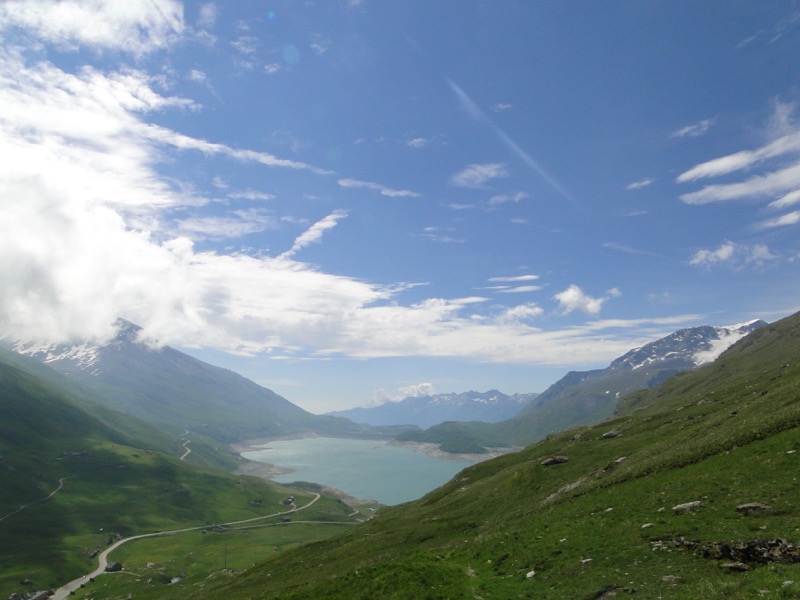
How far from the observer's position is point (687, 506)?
3155cm

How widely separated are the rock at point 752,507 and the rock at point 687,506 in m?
3.15

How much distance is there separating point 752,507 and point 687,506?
4526mm

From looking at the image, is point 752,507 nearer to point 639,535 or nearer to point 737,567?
point 639,535

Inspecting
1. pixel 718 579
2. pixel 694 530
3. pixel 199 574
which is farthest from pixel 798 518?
pixel 199 574

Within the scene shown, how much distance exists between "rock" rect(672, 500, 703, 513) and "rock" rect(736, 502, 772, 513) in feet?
10.3

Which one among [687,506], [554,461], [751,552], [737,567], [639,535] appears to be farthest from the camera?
[554,461]

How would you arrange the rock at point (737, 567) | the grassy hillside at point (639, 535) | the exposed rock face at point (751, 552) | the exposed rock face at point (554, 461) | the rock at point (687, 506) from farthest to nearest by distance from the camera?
the exposed rock face at point (554, 461), the rock at point (687, 506), the grassy hillside at point (639, 535), the rock at point (737, 567), the exposed rock face at point (751, 552)

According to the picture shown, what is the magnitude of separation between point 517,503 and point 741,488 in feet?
111

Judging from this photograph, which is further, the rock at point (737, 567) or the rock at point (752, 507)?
the rock at point (752, 507)

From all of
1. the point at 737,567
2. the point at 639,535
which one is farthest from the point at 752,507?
the point at 737,567

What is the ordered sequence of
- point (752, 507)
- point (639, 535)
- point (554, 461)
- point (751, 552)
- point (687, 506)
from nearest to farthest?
1. point (751, 552)
2. point (752, 507)
3. point (639, 535)
4. point (687, 506)
5. point (554, 461)

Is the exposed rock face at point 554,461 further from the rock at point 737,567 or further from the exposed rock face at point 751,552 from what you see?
the rock at point 737,567

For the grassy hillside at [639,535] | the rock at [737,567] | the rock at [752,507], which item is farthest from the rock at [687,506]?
the rock at [737,567]

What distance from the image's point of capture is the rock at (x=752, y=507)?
89.0 feet
